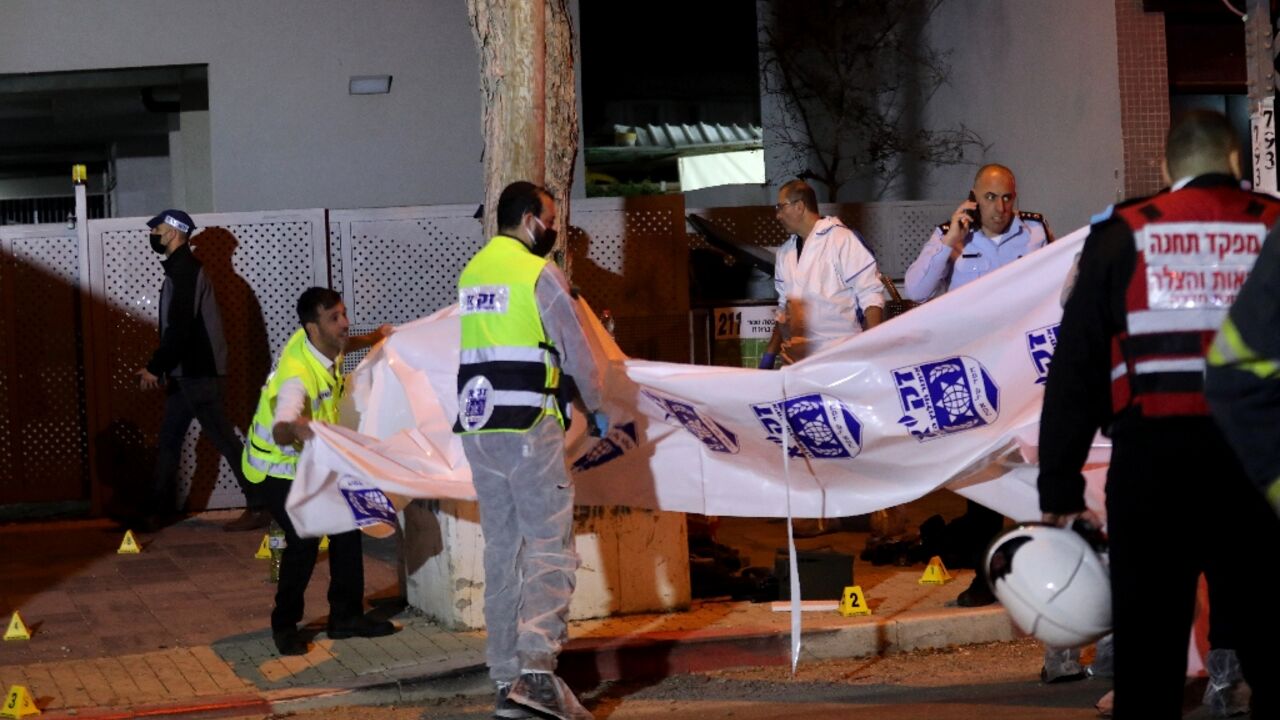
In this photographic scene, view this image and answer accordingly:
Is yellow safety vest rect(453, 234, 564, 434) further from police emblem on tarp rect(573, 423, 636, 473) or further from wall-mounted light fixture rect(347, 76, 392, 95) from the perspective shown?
wall-mounted light fixture rect(347, 76, 392, 95)

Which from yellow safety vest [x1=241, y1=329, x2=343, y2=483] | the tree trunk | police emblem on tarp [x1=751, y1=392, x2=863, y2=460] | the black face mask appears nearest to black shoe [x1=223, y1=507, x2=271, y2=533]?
yellow safety vest [x1=241, y1=329, x2=343, y2=483]

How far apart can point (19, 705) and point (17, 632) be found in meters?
1.70

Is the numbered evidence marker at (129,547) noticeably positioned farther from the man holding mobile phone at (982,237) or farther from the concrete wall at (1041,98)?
the concrete wall at (1041,98)

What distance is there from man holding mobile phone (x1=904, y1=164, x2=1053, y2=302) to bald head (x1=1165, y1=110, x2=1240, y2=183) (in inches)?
145

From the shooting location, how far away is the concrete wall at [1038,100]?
1505cm

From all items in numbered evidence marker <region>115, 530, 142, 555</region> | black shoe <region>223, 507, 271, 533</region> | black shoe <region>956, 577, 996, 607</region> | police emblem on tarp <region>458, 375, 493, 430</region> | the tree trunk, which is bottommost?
black shoe <region>956, 577, 996, 607</region>

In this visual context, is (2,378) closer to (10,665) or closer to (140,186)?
(10,665)

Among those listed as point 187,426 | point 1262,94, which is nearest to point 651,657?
point 1262,94

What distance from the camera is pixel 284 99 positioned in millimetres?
15883

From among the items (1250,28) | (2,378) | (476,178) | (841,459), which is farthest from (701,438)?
(476,178)

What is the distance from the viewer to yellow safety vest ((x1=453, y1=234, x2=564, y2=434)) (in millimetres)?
6348

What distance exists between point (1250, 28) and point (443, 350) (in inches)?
209

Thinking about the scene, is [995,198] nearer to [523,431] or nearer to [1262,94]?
[1262,94]

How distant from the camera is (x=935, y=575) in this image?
8820 millimetres
